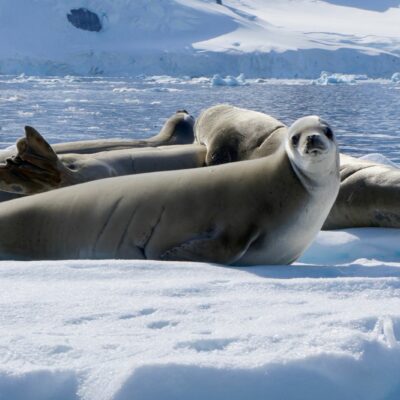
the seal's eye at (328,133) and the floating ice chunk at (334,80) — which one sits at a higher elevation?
the seal's eye at (328,133)

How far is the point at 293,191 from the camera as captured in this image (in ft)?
10.2

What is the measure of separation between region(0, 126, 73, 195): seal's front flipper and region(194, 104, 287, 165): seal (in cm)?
112

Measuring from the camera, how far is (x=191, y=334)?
187 cm

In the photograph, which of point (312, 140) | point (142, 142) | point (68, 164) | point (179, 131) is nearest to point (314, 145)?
point (312, 140)

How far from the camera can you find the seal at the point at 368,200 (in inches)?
174

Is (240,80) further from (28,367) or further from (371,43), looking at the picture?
(28,367)

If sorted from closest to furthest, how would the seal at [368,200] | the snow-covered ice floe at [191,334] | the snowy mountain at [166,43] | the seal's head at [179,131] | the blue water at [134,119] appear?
the snow-covered ice floe at [191,334] → the seal at [368,200] → the seal's head at [179,131] → the blue water at [134,119] → the snowy mountain at [166,43]

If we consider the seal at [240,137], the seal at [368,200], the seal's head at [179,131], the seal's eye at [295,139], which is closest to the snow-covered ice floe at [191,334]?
the seal's eye at [295,139]

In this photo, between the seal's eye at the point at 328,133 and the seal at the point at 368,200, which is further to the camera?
the seal at the point at 368,200

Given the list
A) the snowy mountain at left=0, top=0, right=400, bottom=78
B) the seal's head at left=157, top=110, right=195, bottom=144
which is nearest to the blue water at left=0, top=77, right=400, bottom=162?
the seal's head at left=157, top=110, right=195, bottom=144

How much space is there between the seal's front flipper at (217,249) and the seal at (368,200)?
1.59 meters

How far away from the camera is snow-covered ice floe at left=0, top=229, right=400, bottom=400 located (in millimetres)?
1623

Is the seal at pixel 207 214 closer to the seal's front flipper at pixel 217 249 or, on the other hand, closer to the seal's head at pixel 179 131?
the seal's front flipper at pixel 217 249

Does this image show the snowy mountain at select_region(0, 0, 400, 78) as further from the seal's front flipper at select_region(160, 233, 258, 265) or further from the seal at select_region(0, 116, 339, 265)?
the seal's front flipper at select_region(160, 233, 258, 265)
